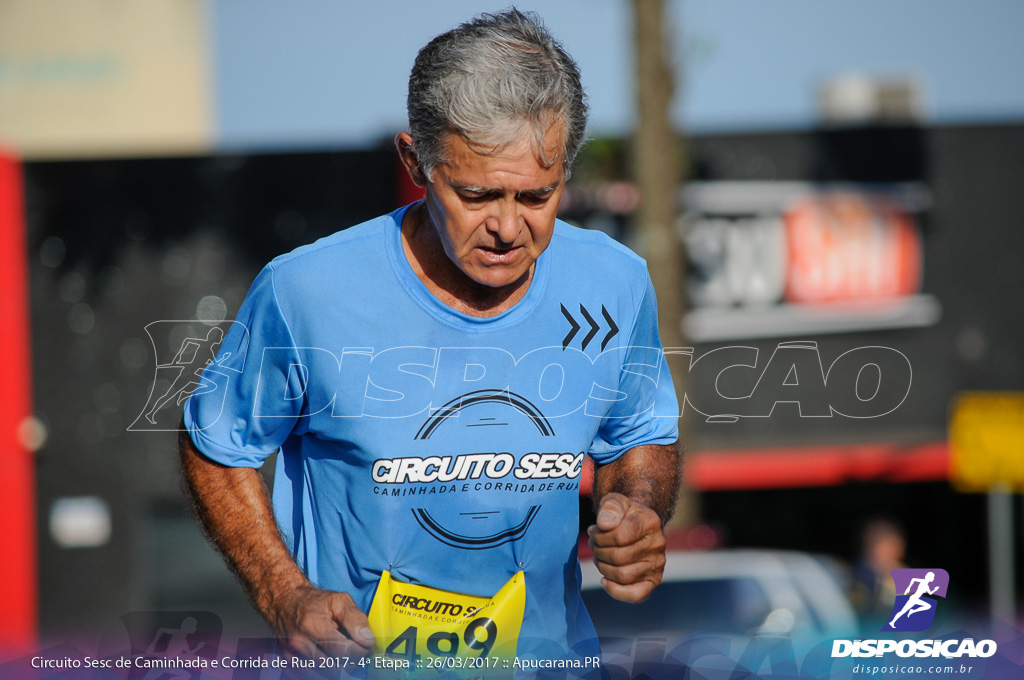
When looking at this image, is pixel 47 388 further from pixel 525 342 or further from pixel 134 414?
pixel 525 342

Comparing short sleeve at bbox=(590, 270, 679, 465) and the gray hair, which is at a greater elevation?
the gray hair

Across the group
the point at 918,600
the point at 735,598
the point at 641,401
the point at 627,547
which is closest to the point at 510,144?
the point at 641,401

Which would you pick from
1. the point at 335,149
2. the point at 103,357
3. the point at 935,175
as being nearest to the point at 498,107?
the point at 335,149

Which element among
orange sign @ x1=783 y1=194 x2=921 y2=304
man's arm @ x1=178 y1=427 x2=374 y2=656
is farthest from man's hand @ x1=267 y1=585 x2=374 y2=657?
orange sign @ x1=783 y1=194 x2=921 y2=304

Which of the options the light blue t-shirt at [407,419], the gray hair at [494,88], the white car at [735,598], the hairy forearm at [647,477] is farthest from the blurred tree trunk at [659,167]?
the gray hair at [494,88]

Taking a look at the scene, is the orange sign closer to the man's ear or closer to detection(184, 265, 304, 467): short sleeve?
the man's ear

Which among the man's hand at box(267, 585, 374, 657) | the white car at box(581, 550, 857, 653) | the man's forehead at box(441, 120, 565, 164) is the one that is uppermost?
the man's forehead at box(441, 120, 565, 164)

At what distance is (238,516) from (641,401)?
35.8 inches

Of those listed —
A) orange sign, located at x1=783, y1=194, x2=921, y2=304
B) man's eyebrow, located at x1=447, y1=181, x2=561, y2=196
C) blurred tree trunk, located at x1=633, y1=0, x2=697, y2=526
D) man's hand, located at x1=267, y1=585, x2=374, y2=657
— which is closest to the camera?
man's hand, located at x1=267, y1=585, x2=374, y2=657

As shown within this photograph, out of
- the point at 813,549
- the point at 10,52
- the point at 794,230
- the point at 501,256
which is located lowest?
the point at 813,549

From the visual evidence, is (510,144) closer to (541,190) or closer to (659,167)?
(541,190)

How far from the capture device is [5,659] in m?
2.04

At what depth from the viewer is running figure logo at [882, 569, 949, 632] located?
2.12 m

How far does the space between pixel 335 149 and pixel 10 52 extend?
845 cm
